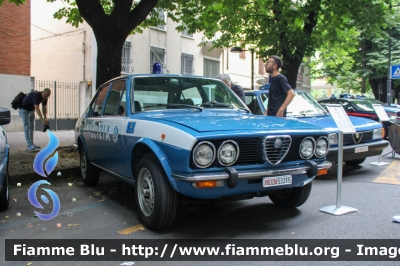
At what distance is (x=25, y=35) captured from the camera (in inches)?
658

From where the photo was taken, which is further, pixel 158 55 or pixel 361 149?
pixel 158 55

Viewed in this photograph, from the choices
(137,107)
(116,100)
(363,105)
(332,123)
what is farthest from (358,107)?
(137,107)

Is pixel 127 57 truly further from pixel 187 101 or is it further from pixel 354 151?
pixel 187 101

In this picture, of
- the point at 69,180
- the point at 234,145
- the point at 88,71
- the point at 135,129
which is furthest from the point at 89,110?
the point at 88,71

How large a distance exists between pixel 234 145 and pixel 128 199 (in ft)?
8.40

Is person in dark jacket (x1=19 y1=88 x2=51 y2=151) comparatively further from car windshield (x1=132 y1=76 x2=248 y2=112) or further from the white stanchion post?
the white stanchion post

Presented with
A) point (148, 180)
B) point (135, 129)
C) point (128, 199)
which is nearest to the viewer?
point (148, 180)

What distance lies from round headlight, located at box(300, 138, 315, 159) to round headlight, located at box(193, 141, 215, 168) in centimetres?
114

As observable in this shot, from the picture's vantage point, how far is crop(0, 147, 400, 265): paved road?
13.3 ft

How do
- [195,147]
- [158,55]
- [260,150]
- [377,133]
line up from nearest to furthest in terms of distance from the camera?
[195,147] → [260,150] → [377,133] → [158,55]

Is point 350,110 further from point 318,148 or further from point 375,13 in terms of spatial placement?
point 318,148

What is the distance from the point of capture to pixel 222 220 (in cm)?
458

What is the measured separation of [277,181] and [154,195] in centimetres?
126

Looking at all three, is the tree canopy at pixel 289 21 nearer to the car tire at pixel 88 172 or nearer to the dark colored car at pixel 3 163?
the car tire at pixel 88 172
